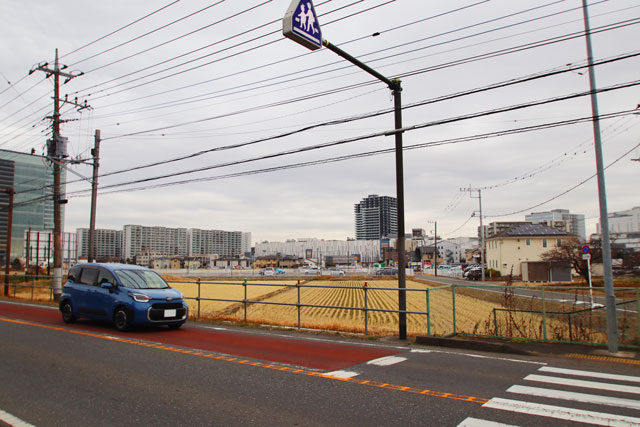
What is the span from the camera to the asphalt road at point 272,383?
505 cm

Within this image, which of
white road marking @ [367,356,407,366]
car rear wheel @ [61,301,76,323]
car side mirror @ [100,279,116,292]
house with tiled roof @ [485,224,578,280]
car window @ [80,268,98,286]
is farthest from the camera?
house with tiled roof @ [485,224,578,280]

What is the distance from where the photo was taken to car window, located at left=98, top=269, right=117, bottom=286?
1245cm

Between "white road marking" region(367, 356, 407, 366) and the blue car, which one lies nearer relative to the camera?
"white road marking" region(367, 356, 407, 366)

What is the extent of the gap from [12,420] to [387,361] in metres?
5.93

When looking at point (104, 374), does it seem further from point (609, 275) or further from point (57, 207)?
point (57, 207)

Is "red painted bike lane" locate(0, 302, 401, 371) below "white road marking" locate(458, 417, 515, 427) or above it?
below

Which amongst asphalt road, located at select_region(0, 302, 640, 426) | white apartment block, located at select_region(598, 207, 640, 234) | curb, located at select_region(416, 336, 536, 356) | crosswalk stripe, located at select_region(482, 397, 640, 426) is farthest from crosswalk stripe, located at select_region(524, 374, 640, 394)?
white apartment block, located at select_region(598, 207, 640, 234)

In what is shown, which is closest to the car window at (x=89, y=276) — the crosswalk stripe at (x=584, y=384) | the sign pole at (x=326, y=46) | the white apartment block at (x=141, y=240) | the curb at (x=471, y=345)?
the sign pole at (x=326, y=46)

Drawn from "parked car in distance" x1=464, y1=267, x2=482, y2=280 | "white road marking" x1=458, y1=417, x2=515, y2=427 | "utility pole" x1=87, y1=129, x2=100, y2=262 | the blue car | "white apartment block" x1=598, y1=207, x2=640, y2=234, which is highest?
"white apartment block" x1=598, y1=207, x2=640, y2=234

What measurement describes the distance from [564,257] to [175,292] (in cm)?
4805

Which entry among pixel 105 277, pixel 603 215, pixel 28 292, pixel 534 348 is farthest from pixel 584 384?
pixel 28 292

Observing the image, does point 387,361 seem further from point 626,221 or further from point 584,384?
point 626,221

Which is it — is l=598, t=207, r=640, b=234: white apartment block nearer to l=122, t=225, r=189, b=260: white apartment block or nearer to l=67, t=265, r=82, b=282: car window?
l=67, t=265, r=82, b=282: car window

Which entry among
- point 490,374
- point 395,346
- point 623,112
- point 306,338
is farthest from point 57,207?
point 623,112
